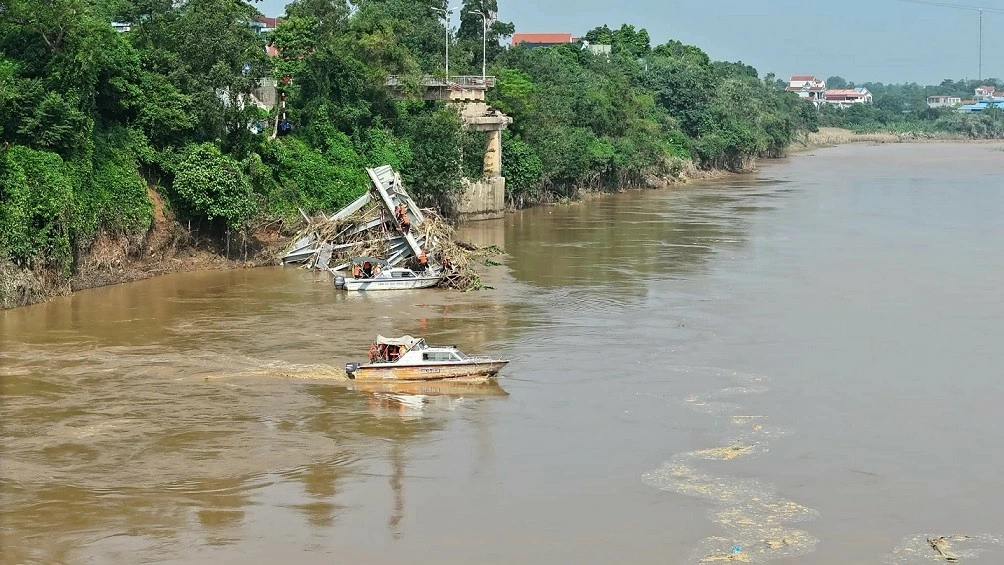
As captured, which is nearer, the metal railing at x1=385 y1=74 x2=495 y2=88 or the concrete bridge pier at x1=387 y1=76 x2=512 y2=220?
the metal railing at x1=385 y1=74 x2=495 y2=88

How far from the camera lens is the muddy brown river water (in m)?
20.3

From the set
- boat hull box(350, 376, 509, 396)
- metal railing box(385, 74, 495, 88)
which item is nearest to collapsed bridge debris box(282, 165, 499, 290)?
boat hull box(350, 376, 509, 396)

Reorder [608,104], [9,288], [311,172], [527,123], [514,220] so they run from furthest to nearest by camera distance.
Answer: [608,104] → [527,123] → [514,220] → [311,172] → [9,288]

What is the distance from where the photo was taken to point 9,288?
117 feet

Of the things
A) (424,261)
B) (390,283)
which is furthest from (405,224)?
(390,283)

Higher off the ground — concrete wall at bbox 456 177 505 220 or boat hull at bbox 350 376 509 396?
concrete wall at bbox 456 177 505 220

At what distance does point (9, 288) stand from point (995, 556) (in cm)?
2706

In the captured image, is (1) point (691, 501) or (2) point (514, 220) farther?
(2) point (514, 220)

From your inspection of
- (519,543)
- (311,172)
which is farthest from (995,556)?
(311,172)

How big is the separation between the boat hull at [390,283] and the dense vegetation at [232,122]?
19.8 feet

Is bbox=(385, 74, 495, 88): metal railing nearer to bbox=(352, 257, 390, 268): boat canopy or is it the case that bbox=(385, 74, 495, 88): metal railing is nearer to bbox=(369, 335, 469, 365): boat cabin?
bbox=(352, 257, 390, 268): boat canopy

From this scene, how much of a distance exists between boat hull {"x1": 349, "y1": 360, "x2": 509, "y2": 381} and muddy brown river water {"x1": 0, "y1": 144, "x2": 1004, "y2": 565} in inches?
17.2

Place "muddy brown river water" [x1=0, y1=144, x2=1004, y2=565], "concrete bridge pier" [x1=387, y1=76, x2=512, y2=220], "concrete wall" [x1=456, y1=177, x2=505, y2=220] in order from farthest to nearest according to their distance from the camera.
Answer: "concrete bridge pier" [x1=387, y1=76, x2=512, y2=220] → "concrete wall" [x1=456, y1=177, x2=505, y2=220] → "muddy brown river water" [x1=0, y1=144, x2=1004, y2=565]

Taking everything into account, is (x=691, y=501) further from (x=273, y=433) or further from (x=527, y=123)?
(x=527, y=123)
